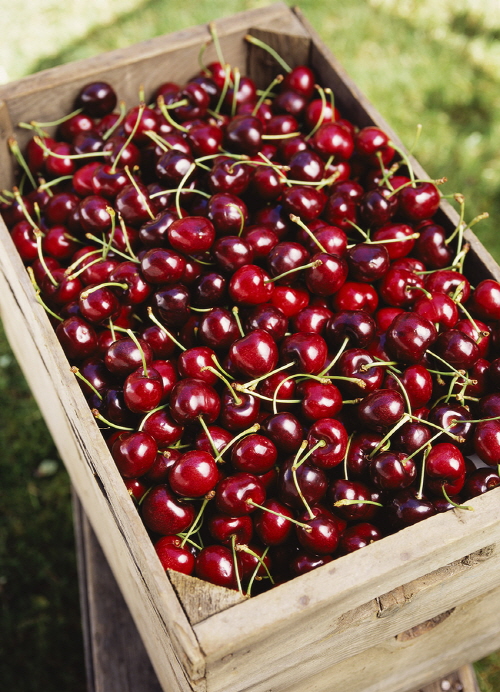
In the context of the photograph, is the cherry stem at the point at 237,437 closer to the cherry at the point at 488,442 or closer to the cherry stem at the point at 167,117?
the cherry at the point at 488,442

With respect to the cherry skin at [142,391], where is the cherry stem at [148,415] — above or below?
below

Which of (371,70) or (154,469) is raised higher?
(154,469)

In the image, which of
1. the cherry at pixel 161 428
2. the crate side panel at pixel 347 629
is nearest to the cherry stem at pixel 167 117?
the cherry at pixel 161 428

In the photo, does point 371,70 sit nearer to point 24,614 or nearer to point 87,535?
point 87,535

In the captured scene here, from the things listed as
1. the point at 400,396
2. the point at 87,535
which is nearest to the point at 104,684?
the point at 87,535

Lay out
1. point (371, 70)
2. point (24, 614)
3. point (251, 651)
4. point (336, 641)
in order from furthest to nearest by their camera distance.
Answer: point (371, 70), point (24, 614), point (336, 641), point (251, 651)

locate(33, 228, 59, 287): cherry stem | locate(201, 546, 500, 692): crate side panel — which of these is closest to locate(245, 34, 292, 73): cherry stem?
locate(33, 228, 59, 287): cherry stem
